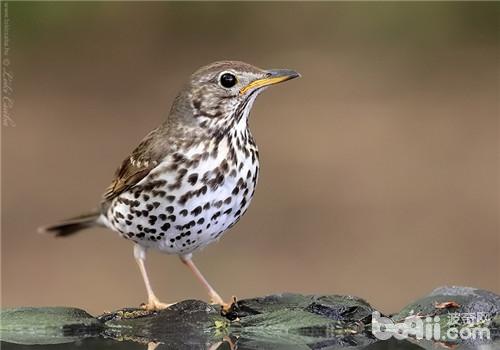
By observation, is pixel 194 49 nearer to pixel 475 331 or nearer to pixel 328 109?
pixel 328 109

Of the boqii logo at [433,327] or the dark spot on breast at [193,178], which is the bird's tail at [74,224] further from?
the boqii logo at [433,327]

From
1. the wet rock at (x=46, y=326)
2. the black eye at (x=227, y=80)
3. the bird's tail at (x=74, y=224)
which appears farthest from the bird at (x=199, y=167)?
the bird's tail at (x=74, y=224)

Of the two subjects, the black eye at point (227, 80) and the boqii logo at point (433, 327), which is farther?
the black eye at point (227, 80)

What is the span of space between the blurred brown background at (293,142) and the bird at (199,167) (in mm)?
4649

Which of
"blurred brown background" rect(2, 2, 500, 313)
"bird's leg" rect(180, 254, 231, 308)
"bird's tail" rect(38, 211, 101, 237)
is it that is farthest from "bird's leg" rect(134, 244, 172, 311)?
"blurred brown background" rect(2, 2, 500, 313)

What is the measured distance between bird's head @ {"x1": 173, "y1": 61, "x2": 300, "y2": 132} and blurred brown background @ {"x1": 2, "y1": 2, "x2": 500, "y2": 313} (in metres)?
4.81

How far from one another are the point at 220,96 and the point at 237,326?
140 centimetres

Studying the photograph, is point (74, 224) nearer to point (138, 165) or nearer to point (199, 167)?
point (138, 165)

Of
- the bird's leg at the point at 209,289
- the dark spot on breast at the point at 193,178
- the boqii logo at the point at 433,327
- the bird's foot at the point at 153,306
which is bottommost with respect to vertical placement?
the boqii logo at the point at 433,327

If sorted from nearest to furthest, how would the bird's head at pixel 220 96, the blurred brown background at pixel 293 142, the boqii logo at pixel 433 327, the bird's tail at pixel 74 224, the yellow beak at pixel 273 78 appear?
the boqii logo at pixel 433 327
the yellow beak at pixel 273 78
the bird's head at pixel 220 96
the bird's tail at pixel 74 224
the blurred brown background at pixel 293 142

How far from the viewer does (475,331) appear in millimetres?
5355

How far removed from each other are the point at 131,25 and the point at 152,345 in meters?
11.8

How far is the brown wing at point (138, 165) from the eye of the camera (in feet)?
20.7

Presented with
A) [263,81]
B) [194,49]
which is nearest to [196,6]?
[194,49]
